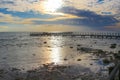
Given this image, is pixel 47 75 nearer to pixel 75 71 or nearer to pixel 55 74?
pixel 55 74

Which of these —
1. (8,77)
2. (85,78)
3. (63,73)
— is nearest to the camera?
(85,78)

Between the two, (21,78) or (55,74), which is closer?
(21,78)

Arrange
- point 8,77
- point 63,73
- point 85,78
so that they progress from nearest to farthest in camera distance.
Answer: point 85,78 < point 8,77 < point 63,73

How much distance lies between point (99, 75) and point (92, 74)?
817mm

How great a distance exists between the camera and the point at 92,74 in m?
18.5

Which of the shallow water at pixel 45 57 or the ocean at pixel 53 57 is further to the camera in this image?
the shallow water at pixel 45 57

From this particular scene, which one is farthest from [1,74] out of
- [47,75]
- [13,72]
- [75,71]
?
[75,71]

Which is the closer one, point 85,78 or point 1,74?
point 85,78

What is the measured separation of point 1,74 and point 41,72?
3955 millimetres

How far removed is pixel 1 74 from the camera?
62.7 feet

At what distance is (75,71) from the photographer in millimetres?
20172

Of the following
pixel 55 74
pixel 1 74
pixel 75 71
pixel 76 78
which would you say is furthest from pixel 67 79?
pixel 1 74

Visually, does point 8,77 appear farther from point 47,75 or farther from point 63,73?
point 63,73

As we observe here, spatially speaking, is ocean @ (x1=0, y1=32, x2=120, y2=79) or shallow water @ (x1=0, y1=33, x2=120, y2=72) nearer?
ocean @ (x1=0, y1=32, x2=120, y2=79)
